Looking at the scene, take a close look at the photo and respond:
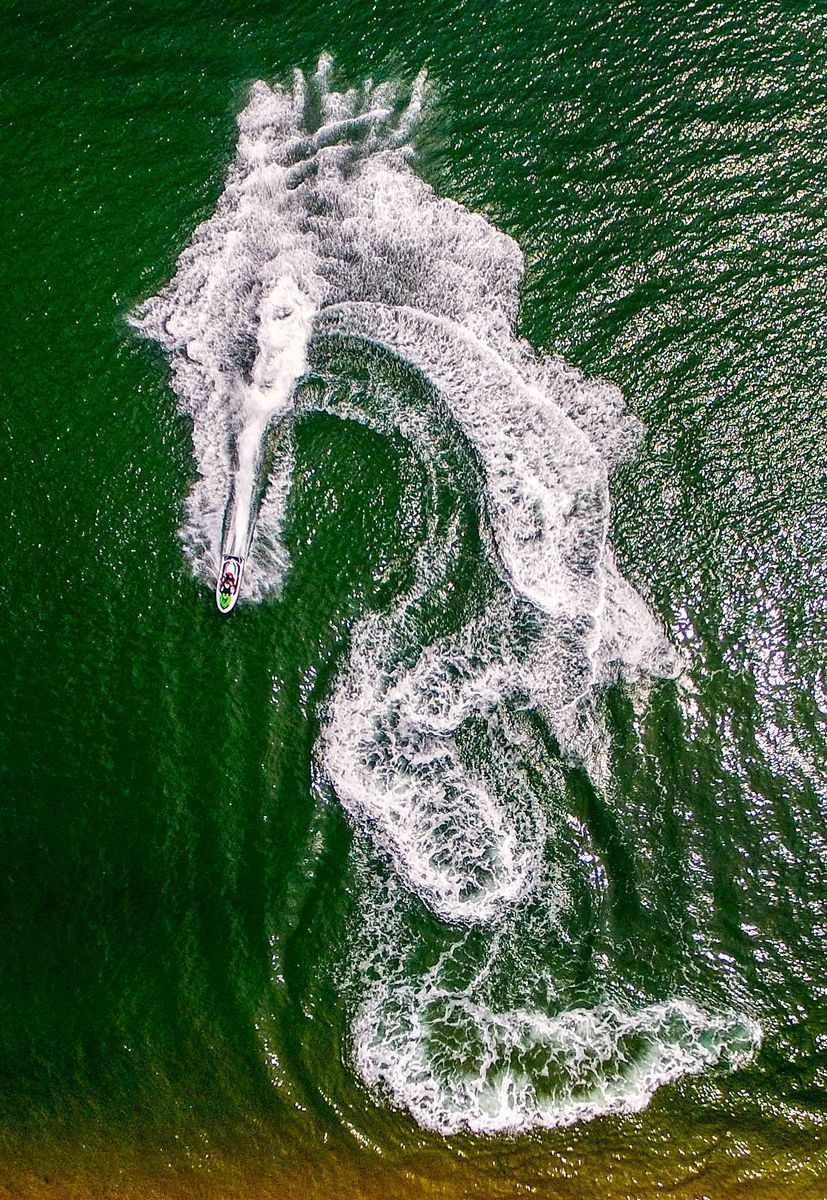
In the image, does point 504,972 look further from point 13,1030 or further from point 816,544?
point 816,544

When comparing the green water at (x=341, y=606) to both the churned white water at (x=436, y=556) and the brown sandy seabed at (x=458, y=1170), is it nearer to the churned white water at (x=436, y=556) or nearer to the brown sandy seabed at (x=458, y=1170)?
the brown sandy seabed at (x=458, y=1170)

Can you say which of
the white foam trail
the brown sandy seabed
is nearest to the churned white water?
the white foam trail

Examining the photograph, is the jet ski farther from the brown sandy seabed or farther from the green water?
the brown sandy seabed

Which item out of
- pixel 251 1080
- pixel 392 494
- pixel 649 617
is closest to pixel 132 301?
pixel 392 494

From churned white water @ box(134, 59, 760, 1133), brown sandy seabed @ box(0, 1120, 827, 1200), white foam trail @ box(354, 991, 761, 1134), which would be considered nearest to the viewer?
brown sandy seabed @ box(0, 1120, 827, 1200)

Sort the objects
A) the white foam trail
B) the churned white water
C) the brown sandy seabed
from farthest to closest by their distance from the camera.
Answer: the churned white water
the white foam trail
the brown sandy seabed

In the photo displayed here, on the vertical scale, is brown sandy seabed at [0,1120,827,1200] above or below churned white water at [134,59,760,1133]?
below

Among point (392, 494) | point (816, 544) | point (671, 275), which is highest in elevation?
point (671, 275)
